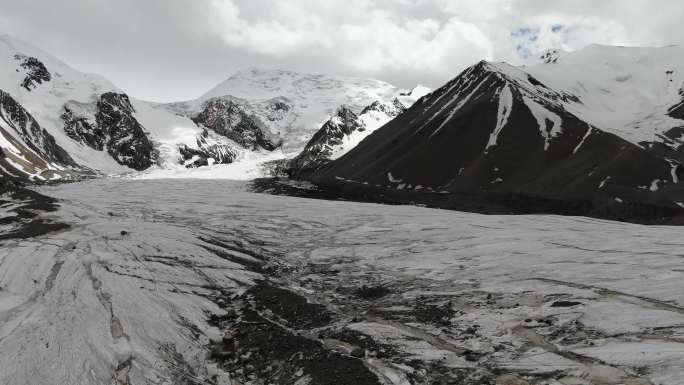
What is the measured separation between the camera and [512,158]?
145875 millimetres

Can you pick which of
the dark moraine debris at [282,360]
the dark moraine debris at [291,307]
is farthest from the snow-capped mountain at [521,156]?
the dark moraine debris at [282,360]

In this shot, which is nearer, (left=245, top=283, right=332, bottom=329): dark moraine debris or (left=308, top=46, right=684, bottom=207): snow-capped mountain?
(left=245, top=283, right=332, bottom=329): dark moraine debris

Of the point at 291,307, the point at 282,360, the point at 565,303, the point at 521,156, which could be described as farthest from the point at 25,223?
the point at 521,156

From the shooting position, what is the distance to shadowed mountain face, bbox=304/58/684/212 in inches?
4636

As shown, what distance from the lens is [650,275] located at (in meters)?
28.1

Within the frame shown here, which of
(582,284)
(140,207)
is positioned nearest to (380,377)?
(582,284)

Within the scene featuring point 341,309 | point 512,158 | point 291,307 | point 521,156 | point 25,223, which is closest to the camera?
point 341,309

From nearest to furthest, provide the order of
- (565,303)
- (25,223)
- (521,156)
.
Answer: (565,303) < (25,223) < (521,156)

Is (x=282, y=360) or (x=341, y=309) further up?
(x=341, y=309)

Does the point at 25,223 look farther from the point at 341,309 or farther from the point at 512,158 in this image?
the point at 512,158

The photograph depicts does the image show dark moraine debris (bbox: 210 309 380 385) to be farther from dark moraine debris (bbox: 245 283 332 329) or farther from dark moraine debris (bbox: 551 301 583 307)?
dark moraine debris (bbox: 551 301 583 307)

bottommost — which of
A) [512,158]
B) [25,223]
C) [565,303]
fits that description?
[25,223]

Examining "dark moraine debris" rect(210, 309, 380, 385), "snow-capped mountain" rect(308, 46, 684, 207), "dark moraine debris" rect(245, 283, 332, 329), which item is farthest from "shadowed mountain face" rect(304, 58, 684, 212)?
"dark moraine debris" rect(210, 309, 380, 385)

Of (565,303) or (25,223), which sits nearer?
(565,303)
